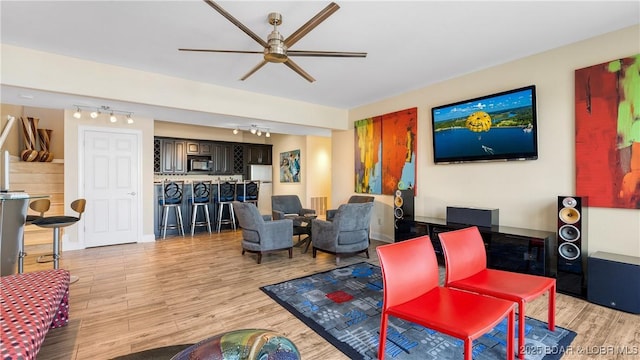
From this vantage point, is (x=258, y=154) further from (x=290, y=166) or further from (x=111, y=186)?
(x=111, y=186)

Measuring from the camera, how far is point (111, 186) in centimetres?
535

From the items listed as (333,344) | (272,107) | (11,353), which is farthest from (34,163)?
(333,344)

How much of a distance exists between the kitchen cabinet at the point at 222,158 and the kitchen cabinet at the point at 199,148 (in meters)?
0.12

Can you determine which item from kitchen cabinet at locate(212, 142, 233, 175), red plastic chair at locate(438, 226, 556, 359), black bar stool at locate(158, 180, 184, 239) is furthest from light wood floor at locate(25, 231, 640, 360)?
kitchen cabinet at locate(212, 142, 233, 175)

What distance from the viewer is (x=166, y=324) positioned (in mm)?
2438

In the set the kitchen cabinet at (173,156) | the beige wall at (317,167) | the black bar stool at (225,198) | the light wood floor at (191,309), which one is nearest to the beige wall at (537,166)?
the light wood floor at (191,309)

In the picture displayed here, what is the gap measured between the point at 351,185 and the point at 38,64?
5008 mm

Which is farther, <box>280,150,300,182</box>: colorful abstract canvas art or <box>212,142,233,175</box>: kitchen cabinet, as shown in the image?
<box>280,150,300,182</box>: colorful abstract canvas art

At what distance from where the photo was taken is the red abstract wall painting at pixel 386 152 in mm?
4848

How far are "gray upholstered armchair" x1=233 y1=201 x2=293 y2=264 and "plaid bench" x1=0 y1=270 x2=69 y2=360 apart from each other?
2078 mm

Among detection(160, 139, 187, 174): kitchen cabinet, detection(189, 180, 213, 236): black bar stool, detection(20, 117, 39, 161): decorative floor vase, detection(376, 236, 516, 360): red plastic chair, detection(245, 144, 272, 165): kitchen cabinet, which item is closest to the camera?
detection(376, 236, 516, 360): red plastic chair

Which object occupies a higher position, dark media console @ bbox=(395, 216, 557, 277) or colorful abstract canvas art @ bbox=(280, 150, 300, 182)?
colorful abstract canvas art @ bbox=(280, 150, 300, 182)

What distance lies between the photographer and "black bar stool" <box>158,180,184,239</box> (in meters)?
6.05

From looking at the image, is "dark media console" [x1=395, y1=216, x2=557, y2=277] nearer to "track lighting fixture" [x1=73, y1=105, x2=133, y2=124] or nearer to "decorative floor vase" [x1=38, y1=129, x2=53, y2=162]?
"track lighting fixture" [x1=73, y1=105, x2=133, y2=124]
